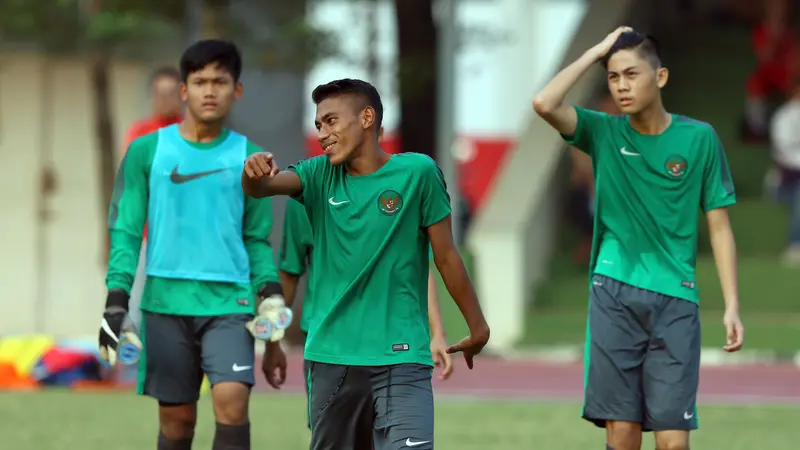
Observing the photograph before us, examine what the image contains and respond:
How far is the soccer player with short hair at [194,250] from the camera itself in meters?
8.55

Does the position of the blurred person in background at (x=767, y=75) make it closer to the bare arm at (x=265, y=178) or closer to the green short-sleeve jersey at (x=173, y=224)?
the green short-sleeve jersey at (x=173, y=224)

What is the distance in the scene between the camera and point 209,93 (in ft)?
28.2

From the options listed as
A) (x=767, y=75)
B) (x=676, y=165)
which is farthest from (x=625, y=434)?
(x=767, y=75)

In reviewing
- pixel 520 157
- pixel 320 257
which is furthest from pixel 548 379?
pixel 320 257

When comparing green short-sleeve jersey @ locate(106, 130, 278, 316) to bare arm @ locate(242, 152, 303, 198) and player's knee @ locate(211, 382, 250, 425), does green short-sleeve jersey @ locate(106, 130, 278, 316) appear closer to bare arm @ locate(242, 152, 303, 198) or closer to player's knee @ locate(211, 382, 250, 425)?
player's knee @ locate(211, 382, 250, 425)

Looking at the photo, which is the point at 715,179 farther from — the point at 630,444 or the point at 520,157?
the point at 520,157

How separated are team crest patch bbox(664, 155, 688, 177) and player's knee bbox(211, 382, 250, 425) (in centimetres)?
222

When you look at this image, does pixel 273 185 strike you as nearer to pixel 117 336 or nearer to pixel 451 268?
pixel 451 268

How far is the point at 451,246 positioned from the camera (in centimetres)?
720

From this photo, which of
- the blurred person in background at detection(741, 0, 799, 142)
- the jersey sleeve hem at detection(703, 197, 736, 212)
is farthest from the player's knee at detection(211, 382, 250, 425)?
the blurred person in background at detection(741, 0, 799, 142)

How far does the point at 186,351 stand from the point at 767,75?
47.3 feet

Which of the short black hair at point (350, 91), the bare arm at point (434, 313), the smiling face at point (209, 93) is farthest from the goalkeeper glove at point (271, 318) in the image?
the short black hair at point (350, 91)

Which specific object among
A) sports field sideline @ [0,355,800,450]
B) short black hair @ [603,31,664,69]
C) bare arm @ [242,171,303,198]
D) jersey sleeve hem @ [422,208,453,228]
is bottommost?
sports field sideline @ [0,355,800,450]

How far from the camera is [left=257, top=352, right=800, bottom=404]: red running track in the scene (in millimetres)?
15664
